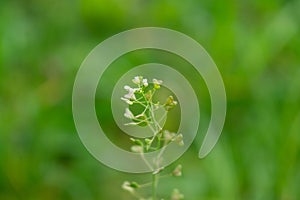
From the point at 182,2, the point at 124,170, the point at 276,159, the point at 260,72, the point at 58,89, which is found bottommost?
the point at 124,170

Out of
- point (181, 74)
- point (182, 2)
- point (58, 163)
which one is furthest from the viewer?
point (182, 2)

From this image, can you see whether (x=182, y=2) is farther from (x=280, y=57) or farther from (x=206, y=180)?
(x=206, y=180)

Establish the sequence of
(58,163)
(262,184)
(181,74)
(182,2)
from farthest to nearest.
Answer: (182,2)
(181,74)
(58,163)
(262,184)

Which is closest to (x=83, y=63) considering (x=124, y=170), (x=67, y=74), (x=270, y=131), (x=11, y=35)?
(x=67, y=74)

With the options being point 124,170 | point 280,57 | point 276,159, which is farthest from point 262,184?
point 280,57

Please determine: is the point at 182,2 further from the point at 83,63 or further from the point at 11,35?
the point at 11,35

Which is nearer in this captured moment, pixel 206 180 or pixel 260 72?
pixel 206 180

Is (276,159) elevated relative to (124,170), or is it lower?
elevated
